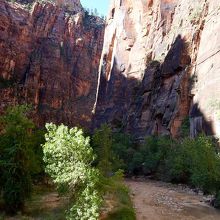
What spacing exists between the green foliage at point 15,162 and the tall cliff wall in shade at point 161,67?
907 inches

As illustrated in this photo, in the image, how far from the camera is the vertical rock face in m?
96.1

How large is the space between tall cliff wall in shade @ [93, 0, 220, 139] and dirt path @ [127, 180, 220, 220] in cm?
1057

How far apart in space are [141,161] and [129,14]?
4345cm

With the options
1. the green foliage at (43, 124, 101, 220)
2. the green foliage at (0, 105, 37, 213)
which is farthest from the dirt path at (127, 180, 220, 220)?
the green foliage at (0, 105, 37, 213)

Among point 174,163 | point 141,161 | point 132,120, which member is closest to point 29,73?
point 132,120

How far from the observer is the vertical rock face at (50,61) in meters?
96.1

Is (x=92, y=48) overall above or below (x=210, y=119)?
above

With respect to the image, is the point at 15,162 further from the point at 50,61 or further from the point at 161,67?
the point at 50,61

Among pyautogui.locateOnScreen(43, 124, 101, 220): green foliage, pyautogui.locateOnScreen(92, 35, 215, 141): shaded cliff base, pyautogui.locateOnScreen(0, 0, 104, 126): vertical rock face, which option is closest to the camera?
pyautogui.locateOnScreen(43, 124, 101, 220): green foliage

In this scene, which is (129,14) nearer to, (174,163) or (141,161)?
(141,161)

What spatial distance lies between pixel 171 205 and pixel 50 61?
272ft

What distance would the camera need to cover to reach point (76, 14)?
12444 centimetres

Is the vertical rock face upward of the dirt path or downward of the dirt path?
upward

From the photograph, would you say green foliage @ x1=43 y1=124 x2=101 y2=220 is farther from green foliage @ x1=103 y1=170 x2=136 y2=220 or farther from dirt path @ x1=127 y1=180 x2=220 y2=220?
dirt path @ x1=127 y1=180 x2=220 y2=220
